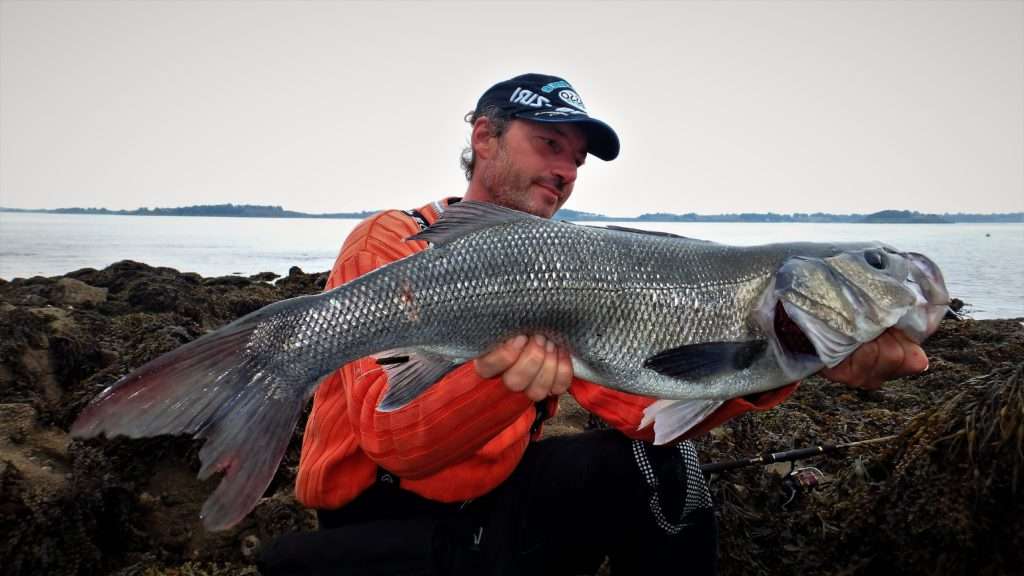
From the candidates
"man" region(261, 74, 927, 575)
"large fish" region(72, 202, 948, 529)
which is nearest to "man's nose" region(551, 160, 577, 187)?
"man" region(261, 74, 927, 575)

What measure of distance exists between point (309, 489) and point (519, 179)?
80.0 inches

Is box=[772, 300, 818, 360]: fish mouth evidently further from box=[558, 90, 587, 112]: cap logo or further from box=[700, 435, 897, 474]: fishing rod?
box=[558, 90, 587, 112]: cap logo

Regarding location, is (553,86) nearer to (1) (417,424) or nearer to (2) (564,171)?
(2) (564,171)

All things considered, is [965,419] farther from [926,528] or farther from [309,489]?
[309,489]

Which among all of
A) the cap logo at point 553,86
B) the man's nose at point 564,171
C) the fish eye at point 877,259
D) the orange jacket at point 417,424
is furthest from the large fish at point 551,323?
the cap logo at point 553,86

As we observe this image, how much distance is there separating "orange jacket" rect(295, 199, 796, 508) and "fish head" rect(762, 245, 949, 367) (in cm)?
29

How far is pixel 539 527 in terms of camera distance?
304 cm

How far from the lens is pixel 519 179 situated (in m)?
3.87

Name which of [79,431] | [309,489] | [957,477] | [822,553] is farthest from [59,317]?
[957,477]

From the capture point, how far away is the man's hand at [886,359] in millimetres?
2775

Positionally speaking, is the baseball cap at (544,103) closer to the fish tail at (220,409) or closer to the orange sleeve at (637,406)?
the orange sleeve at (637,406)

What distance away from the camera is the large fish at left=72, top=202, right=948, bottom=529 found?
2.14 metres

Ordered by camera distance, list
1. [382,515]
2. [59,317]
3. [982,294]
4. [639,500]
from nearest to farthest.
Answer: [382,515] → [639,500] → [59,317] → [982,294]

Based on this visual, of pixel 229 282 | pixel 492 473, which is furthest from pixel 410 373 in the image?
pixel 229 282
